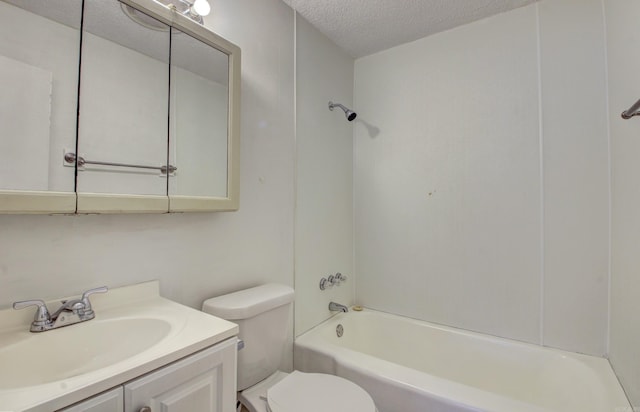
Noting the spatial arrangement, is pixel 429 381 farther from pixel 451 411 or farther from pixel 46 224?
pixel 46 224

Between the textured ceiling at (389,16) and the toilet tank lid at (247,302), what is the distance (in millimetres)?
1692

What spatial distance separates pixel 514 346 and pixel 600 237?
30.7 inches

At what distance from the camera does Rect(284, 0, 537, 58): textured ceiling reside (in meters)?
1.75

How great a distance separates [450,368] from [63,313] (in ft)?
6.75

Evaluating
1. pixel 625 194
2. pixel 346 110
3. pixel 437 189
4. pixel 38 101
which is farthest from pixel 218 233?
pixel 625 194

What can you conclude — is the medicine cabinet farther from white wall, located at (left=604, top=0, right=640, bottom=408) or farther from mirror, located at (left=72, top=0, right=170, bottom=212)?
white wall, located at (left=604, top=0, right=640, bottom=408)

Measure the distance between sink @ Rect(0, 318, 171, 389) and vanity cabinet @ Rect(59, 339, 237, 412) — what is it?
0.52ft

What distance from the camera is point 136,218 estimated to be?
1095 millimetres

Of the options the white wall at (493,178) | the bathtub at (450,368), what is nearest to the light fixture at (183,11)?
the white wall at (493,178)

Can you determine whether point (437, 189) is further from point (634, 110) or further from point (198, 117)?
point (198, 117)

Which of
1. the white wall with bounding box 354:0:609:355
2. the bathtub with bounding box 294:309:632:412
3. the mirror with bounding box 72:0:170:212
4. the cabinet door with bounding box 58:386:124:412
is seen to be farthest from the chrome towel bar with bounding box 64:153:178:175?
the white wall with bounding box 354:0:609:355

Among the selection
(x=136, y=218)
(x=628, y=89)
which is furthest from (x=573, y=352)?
(x=136, y=218)

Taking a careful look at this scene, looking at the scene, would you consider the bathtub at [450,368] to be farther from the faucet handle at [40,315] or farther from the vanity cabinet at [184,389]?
the faucet handle at [40,315]

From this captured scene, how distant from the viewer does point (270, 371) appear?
4.65 ft
